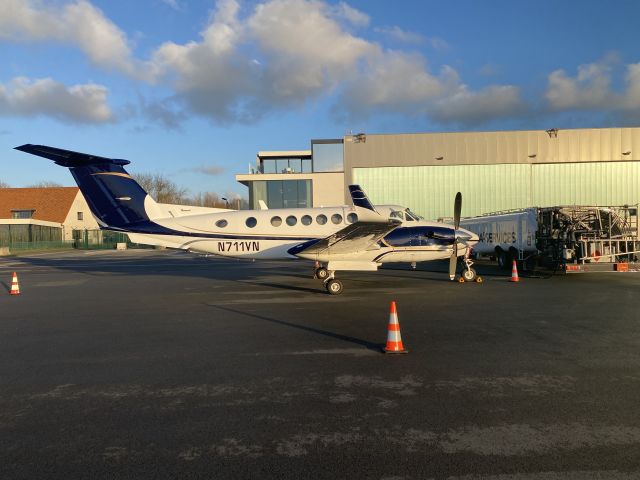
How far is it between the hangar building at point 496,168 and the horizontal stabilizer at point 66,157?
72.9 ft

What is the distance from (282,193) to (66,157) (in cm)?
2785

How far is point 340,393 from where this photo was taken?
5125mm

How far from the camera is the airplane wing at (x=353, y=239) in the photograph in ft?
40.8

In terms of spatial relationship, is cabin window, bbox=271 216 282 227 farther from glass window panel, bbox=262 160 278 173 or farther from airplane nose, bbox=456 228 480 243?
glass window panel, bbox=262 160 278 173

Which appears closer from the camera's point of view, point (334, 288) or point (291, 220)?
point (334, 288)

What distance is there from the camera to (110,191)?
1530 cm

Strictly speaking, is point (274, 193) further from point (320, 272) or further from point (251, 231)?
point (251, 231)

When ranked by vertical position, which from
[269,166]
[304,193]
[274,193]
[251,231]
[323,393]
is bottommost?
[323,393]

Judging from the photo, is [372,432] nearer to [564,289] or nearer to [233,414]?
[233,414]

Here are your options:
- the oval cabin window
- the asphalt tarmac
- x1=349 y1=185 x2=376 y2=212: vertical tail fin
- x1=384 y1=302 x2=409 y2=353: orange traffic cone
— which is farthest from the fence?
x1=384 y1=302 x2=409 y2=353: orange traffic cone

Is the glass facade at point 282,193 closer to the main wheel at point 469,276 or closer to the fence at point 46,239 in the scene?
the fence at point 46,239

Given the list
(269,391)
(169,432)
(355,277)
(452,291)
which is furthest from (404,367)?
(355,277)

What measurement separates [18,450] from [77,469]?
0.76 m

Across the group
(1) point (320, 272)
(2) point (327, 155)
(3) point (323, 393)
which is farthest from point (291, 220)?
(2) point (327, 155)
